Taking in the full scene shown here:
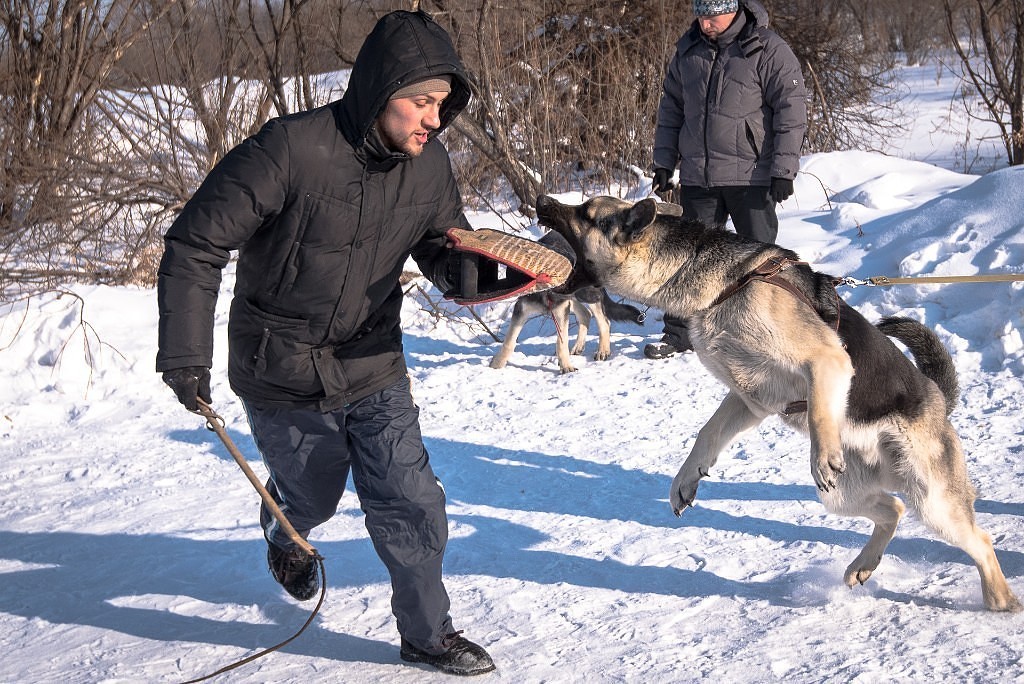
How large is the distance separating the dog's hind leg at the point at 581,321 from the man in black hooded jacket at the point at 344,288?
391 cm

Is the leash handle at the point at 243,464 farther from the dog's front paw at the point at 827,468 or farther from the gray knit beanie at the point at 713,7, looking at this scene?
the gray knit beanie at the point at 713,7

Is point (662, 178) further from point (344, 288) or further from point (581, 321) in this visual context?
point (344, 288)

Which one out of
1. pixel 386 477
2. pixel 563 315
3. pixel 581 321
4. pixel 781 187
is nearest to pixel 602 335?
pixel 581 321

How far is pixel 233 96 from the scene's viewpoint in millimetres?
10805

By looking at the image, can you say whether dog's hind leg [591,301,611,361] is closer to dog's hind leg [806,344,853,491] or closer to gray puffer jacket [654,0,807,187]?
gray puffer jacket [654,0,807,187]

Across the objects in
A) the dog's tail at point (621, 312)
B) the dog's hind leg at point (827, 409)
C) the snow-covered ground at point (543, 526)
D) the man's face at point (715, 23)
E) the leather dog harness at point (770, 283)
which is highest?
Answer: the man's face at point (715, 23)

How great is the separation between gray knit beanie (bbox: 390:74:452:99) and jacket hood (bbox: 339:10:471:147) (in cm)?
3

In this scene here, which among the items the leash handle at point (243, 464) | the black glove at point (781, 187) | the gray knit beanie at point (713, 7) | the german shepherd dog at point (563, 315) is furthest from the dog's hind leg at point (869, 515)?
the gray knit beanie at point (713, 7)

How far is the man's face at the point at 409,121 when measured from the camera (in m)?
2.92

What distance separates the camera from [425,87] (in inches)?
115

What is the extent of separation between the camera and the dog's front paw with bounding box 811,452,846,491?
11.2 ft

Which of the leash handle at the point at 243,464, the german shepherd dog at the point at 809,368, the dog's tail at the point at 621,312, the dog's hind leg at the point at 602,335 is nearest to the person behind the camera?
the leash handle at the point at 243,464

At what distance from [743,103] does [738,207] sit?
684mm

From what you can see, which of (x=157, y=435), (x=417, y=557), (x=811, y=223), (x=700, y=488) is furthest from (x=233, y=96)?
(x=417, y=557)
